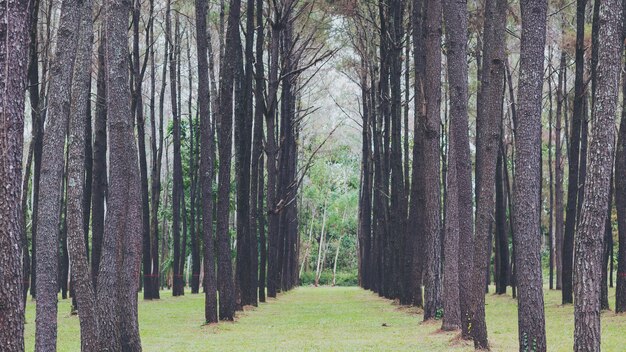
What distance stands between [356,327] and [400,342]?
3355 millimetres

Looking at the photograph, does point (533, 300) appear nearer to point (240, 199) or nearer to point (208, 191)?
point (208, 191)

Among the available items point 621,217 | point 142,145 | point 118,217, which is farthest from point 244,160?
point 118,217

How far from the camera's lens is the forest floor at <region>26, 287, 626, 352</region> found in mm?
11922

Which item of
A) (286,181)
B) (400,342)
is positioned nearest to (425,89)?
(400,342)

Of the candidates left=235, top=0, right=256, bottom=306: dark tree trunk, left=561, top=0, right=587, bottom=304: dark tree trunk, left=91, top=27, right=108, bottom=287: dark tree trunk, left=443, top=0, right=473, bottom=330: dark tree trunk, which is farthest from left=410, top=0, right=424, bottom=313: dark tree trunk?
left=91, top=27, right=108, bottom=287: dark tree trunk

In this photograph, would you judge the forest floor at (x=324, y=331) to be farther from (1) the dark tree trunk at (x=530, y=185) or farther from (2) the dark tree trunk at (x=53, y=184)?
(2) the dark tree trunk at (x=53, y=184)

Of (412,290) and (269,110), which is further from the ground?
(269,110)

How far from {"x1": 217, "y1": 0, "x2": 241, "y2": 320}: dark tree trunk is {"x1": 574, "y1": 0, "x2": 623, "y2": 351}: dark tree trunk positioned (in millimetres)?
9782

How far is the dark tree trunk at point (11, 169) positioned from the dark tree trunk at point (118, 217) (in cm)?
373

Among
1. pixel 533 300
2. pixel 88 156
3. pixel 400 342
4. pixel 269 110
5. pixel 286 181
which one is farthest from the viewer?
pixel 286 181

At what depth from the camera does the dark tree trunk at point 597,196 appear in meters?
7.17

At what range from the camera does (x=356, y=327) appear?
1594 centimetres

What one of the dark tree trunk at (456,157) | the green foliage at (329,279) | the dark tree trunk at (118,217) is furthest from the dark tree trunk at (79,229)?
the green foliage at (329,279)

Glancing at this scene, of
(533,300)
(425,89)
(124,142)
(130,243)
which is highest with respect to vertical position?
(425,89)
